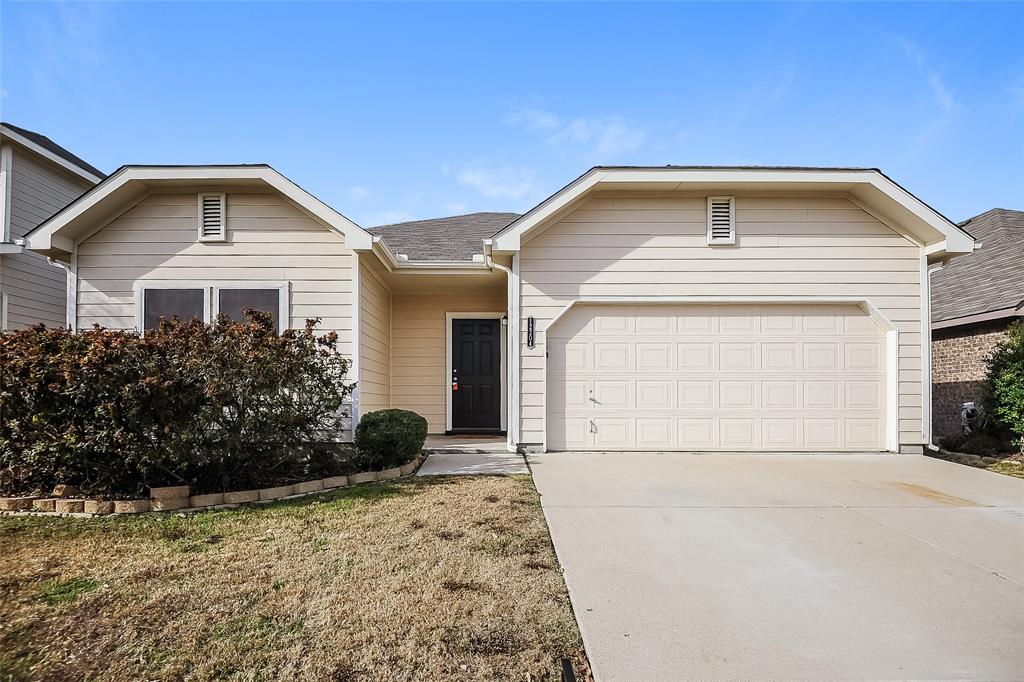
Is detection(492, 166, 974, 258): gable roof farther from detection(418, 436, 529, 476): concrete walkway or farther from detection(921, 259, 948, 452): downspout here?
detection(418, 436, 529, 476): concrete walkway

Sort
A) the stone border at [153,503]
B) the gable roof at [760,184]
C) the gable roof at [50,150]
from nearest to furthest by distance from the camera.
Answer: the stone border at [153,503]
the gable roof at [760,184]
the gable roof at [50,150]

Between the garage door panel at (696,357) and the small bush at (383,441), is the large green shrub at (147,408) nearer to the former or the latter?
the small bush at (383,441)

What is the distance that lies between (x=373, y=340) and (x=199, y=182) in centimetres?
323

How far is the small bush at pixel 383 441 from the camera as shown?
6375 mm

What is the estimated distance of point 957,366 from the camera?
409 inches

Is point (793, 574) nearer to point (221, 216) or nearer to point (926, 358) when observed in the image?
point (926, 358)

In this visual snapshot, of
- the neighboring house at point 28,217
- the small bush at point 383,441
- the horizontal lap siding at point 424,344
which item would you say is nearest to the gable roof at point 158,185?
the neighboring house at point 28,217

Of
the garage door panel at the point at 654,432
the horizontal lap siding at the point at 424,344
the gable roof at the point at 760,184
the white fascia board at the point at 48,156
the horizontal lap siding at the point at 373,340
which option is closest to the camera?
the gable roof at the point at 760,184

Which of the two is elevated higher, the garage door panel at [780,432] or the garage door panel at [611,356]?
the garage door panel at [611,356]

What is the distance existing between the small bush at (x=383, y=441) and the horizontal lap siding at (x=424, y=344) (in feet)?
11.2

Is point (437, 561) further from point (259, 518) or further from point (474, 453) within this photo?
point (474, 453)

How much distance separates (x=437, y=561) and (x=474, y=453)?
4.47 m

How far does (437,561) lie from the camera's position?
3.57 meters

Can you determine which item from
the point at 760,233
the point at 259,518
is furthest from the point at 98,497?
the point at 760,233
